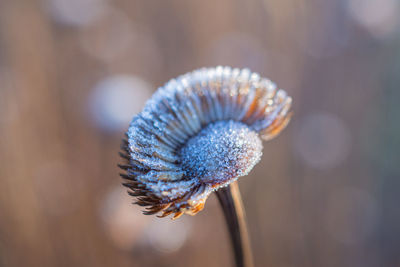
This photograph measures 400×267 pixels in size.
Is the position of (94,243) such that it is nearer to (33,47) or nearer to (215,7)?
(33,47)

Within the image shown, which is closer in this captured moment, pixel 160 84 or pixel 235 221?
pixel 235 221

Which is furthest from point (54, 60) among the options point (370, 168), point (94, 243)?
point (370, 168)

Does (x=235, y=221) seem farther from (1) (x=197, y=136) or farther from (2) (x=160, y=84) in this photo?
(2) (x=160, y=84)

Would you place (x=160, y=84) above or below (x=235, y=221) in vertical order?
above

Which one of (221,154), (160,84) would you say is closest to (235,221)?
(221,154)

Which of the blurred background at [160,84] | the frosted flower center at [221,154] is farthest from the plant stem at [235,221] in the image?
the blurred background at [160,84]

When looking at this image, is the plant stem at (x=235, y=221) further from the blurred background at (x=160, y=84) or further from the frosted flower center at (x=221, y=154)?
the blurred background at (x=160, y=84)
